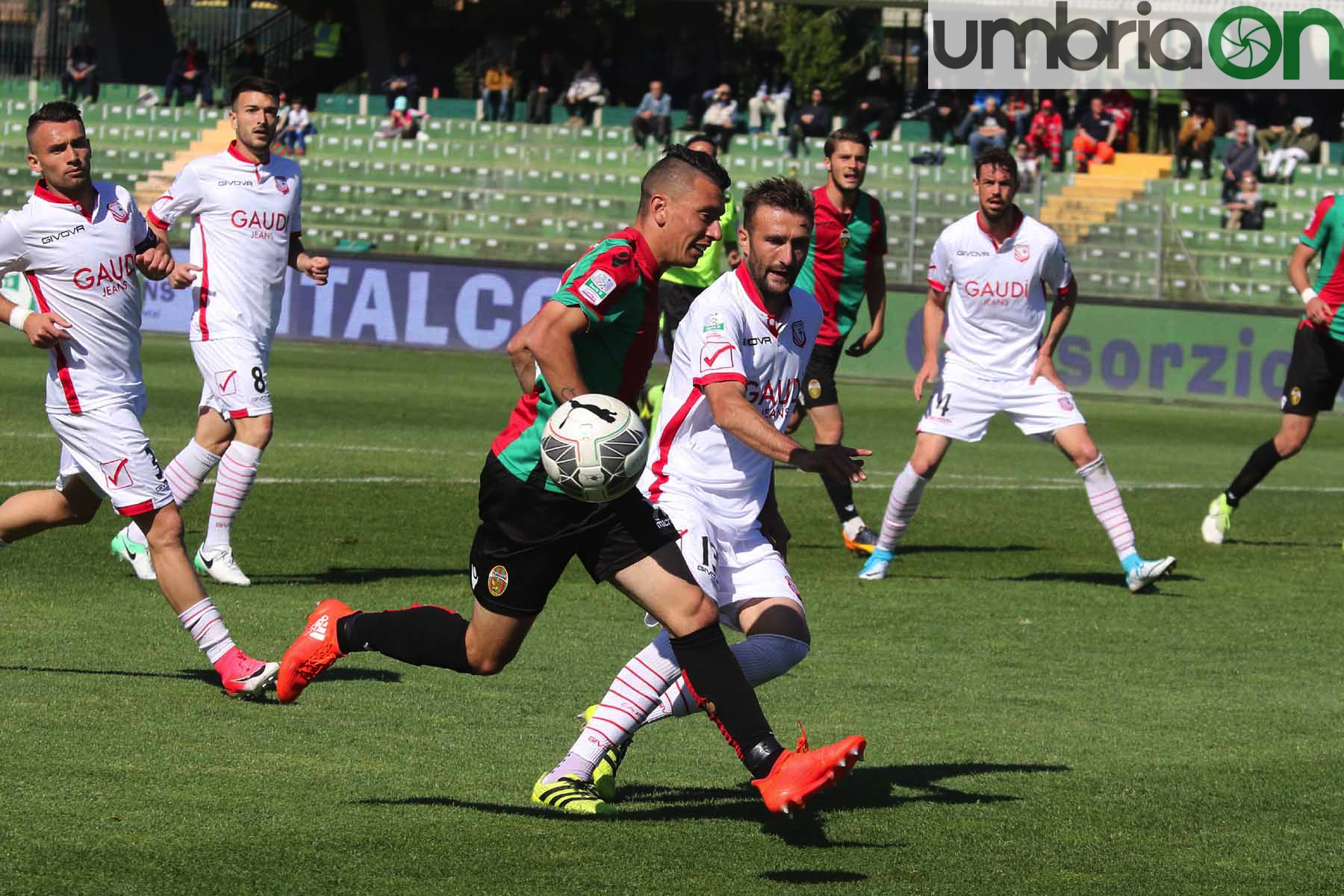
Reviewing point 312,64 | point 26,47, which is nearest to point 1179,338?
point 312,64

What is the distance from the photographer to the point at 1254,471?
1248 centimetres

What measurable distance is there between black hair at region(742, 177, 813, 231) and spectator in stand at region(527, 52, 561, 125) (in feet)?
102

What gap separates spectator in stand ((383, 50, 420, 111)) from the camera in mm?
37781

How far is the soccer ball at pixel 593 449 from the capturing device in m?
5.25

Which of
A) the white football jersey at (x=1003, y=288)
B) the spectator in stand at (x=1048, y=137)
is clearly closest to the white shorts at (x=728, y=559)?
the white football jersey at (x=1003, y=288)

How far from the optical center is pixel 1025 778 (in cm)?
632

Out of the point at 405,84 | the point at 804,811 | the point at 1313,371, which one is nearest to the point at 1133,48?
the point at 405,84

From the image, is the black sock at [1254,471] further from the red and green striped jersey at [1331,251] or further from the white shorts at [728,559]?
the white shorts at [728,559]

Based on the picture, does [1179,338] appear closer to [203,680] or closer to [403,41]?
[203,680]

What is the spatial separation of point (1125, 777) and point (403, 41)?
1552 inches

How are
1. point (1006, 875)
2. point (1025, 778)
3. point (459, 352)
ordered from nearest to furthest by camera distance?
point (1006, 875) → point (1025, 778) → point (459, 352)

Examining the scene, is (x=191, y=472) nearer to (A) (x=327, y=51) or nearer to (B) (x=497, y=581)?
(B) (x=497, y=581)

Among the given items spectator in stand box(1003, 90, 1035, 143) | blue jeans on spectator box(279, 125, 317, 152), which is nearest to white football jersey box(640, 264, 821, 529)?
spectator in stand box(1003, 90, 1035, 143)

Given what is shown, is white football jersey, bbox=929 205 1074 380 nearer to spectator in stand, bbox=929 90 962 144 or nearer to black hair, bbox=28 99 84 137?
black hair, bbox=28 99 84 137
